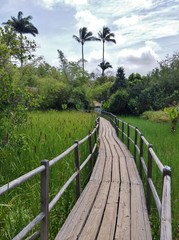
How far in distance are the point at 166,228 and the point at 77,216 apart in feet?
7.12

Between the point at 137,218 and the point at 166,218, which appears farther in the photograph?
the point at 137,218

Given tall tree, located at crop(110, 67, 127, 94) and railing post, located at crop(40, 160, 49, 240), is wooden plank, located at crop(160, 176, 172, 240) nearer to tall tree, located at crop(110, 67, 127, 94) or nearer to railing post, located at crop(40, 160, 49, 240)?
railing post, located at crop(40, 160, 49, 240)

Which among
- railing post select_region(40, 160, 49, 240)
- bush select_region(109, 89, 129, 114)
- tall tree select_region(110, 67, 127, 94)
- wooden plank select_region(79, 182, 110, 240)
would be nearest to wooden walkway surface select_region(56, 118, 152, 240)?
wooden plank select_region(79, 182, 110, 240)

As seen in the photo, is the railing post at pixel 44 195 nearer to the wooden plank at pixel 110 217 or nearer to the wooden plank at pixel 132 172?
the wooden plank at pixel 110 217

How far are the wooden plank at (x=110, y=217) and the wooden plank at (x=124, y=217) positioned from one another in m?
0.06

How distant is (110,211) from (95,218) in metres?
0.32

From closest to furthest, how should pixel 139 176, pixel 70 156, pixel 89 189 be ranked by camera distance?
pixel 89 189, pixel 70 156, pixel 139 176

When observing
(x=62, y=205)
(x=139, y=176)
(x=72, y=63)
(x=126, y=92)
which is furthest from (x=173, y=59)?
(x=62, y=205)

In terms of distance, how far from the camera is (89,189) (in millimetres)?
4957

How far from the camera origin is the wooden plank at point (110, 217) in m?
3.27

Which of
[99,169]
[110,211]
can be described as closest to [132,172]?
[99,169]

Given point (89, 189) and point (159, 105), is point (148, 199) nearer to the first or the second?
point (89, 189)

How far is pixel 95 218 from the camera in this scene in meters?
3.71

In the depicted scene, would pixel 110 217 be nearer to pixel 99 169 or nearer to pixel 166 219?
pixel 166 219
